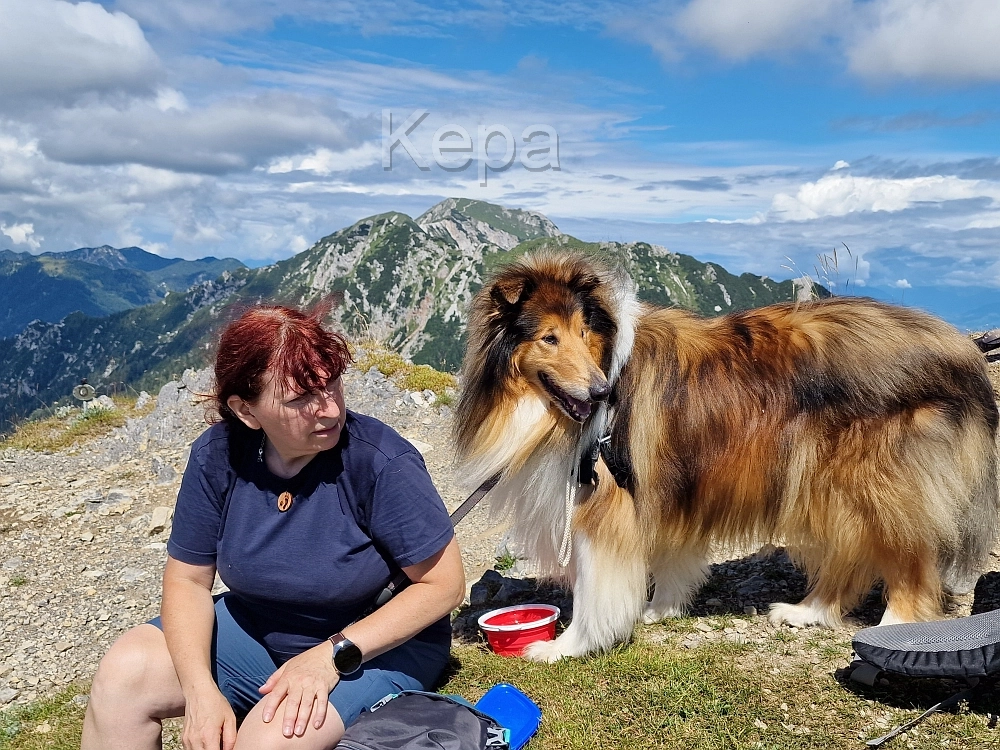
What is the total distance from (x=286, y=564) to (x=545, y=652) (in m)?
1.93

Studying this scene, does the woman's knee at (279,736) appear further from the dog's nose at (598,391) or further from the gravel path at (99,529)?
the gravel path at (99,529)

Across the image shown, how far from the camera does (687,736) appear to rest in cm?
320

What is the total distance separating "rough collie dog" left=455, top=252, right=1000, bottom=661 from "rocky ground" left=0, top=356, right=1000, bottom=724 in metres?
0.58

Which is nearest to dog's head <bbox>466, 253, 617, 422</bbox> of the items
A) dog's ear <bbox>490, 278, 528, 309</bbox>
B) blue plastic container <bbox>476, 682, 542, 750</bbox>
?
dog's ear <bbox>490, 278, 528, 309</bbox>

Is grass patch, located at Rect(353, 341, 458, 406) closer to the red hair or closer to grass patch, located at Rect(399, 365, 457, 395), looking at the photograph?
grass patch, located at Rect(399, 365, 457, 395)

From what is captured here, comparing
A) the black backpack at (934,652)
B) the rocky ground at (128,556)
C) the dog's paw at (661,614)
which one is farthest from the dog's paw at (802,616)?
the black backpack at (934,652)

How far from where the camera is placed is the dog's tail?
3.82 m

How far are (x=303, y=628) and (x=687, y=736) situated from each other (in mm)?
Answer: 1662

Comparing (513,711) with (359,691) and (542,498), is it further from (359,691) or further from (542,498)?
(542,498)

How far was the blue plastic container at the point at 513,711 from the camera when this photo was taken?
317 centimetres

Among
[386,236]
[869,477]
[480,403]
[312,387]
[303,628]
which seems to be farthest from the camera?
[386,236]

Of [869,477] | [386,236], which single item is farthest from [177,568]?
[386,236]

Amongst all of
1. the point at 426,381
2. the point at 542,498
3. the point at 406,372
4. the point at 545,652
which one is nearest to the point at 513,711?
the point at 545,652

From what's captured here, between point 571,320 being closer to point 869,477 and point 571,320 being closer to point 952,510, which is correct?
point 869,477
